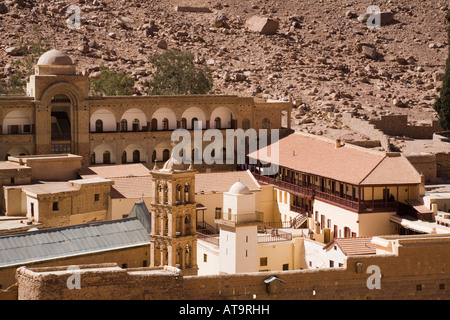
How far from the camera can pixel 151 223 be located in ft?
181

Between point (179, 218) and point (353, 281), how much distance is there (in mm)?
9061

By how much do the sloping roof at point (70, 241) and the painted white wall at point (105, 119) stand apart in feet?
77.2

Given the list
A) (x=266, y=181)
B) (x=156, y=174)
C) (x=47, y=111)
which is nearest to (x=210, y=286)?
(x=156, y=174)

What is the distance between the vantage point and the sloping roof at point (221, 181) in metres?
67.5

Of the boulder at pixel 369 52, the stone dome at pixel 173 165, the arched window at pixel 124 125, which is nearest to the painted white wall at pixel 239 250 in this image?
the stone dome at pixel 173 165

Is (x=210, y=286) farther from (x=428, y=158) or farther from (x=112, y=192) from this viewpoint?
(x=428, y=158)

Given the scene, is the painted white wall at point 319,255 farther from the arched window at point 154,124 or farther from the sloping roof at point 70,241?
the arched window at point 154,124

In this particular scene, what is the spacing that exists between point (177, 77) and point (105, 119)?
13.4 meters

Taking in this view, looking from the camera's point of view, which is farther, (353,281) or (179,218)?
(179,218)

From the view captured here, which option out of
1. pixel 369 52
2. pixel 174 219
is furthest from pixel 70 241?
pixel 369 52

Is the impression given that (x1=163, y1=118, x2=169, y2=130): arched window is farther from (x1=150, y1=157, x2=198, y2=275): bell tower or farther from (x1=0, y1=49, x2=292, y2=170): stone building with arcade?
(x1=150, y1=157, x2=198, y2=275): bell tower

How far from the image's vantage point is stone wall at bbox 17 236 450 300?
42.7 m

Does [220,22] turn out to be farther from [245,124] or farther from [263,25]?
[245,124]

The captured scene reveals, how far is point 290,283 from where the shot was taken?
46969mm
